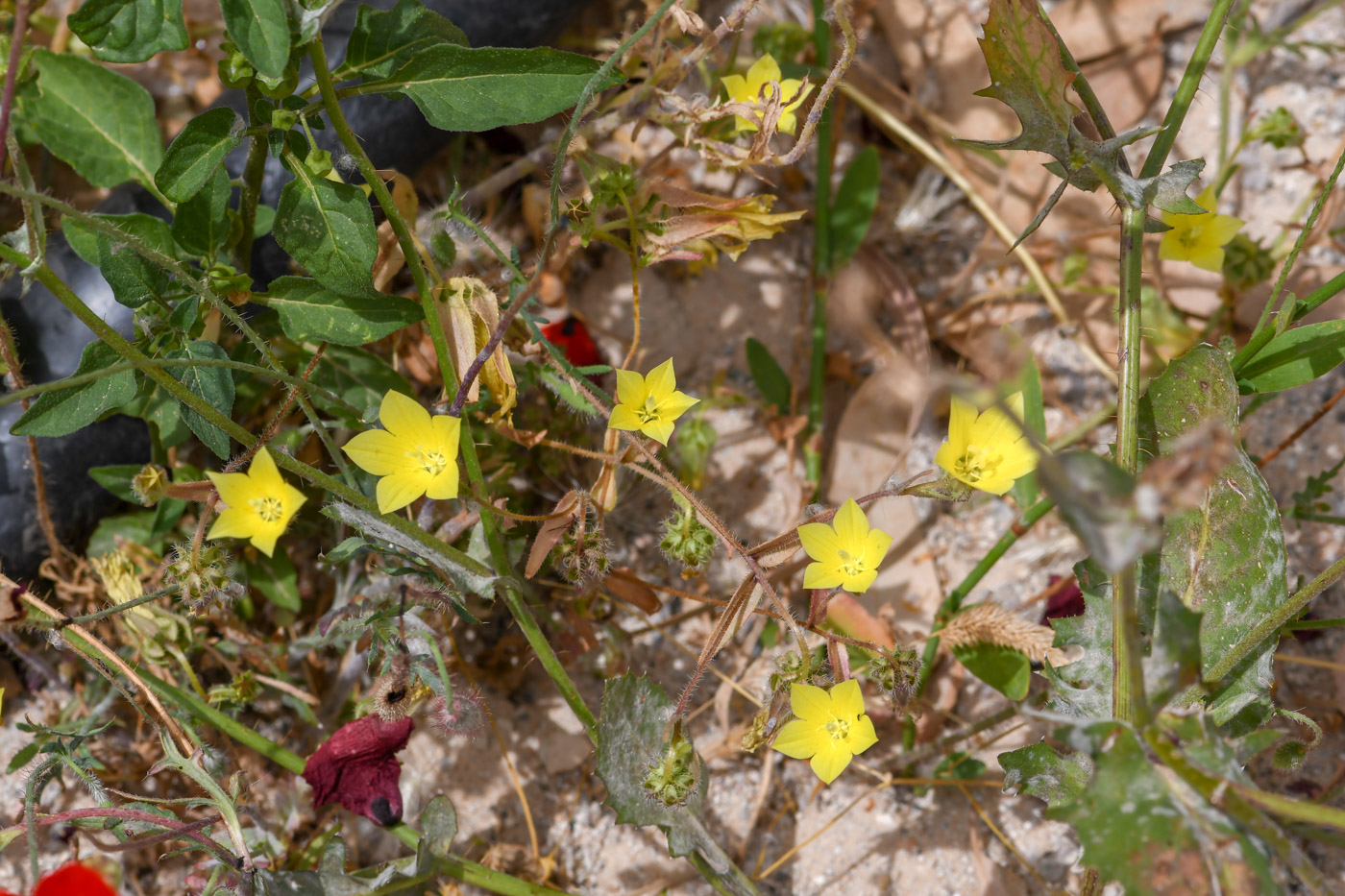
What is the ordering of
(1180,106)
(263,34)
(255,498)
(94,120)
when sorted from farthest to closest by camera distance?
(94,120), (1180,106), (255,498), (263,34)

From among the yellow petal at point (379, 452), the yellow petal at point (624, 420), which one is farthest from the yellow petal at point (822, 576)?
the yellow petal at point (379, 452)

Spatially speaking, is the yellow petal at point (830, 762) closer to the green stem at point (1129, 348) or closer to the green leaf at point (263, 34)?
the green stem at point (1129, 348)

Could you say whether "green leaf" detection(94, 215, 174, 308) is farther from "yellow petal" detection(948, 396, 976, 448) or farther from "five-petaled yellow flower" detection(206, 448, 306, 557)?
"yellow petal" detection(948, 396, 976, 448)

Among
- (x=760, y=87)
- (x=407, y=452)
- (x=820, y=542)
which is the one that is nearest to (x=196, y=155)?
(x=407, y=452)

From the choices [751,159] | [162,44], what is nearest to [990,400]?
[751,159]

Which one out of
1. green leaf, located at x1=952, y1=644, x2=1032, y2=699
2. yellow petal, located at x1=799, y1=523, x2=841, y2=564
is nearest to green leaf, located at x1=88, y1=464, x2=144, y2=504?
A: yellow petal, located at x1=799, y1=523, x2=841, y2=564

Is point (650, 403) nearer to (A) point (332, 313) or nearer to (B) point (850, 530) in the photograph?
(B) point (850, 530)

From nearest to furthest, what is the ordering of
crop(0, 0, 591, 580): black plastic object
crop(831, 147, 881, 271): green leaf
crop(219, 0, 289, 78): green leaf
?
crop(219, 0, 289, 78): green leaf → crop(0, 0, 591, 580): black plastic object → crop(831, 147, 881, 271): green leaf
